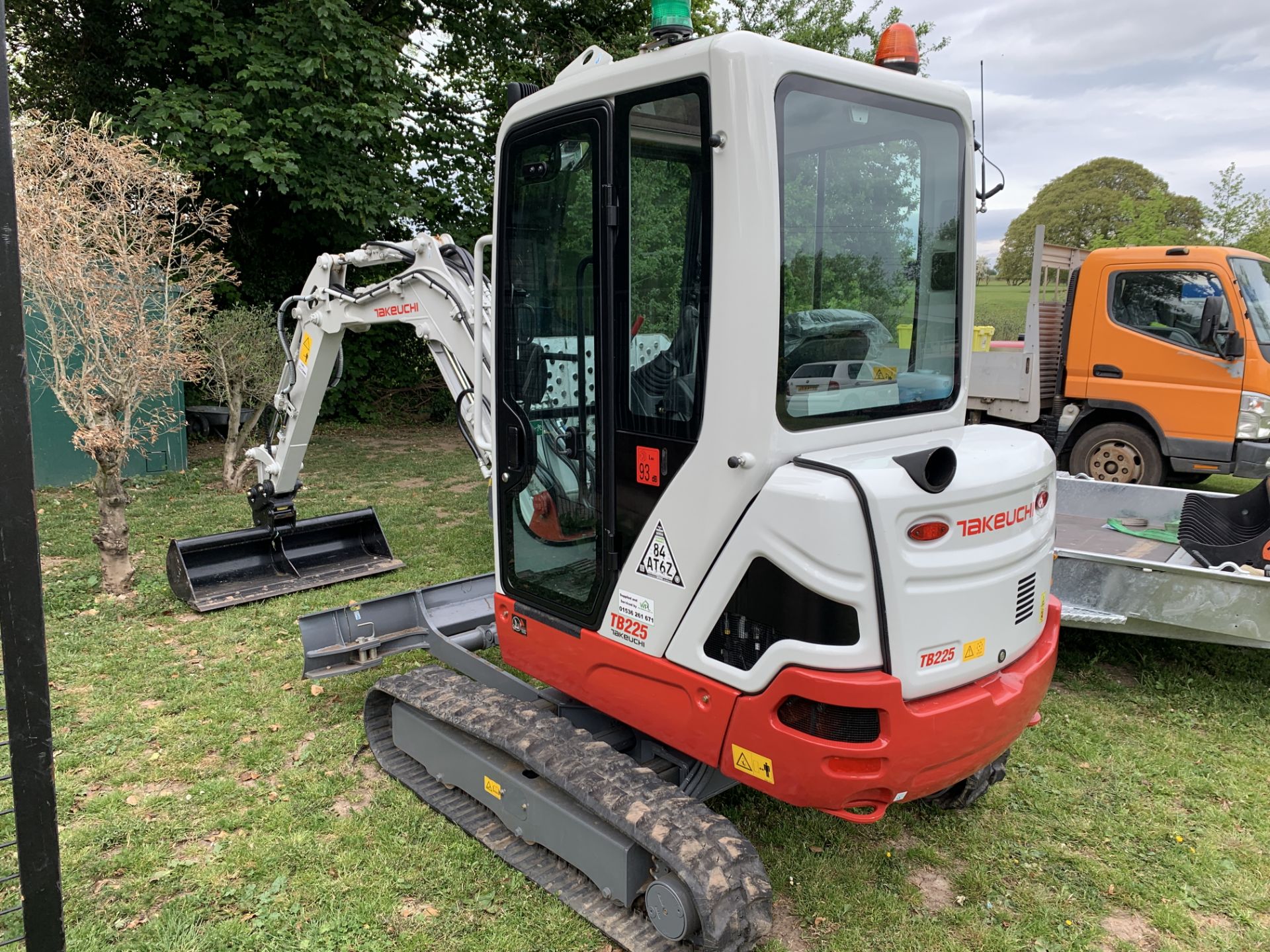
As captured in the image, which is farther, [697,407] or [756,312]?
[697,407]

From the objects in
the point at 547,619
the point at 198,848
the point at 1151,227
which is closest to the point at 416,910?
the point at 198,848

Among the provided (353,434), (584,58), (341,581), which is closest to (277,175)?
(353,434)

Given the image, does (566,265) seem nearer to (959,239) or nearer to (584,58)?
(584,58)

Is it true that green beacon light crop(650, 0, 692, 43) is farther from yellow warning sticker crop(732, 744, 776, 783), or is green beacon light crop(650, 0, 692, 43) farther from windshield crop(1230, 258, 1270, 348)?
windshield crop(1230, 258, 1270, 348)

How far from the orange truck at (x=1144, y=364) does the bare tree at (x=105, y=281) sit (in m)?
8.72

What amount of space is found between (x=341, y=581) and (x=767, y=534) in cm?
485

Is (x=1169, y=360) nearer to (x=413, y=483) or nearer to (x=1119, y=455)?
(x=1119, y=455)

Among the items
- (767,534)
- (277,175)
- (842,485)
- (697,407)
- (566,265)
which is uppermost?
(277,175)

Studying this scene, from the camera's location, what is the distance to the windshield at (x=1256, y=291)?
27.8ft

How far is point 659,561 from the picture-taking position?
117 inches

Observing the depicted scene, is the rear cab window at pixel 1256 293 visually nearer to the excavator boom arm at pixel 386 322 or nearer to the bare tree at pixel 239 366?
the excavator boom arm at pixel 386 322

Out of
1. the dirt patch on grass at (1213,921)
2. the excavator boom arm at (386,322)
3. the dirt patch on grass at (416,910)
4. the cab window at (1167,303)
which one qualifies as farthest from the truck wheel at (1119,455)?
the dirt patch on grass at (416,910)

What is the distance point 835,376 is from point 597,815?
68.3 inches

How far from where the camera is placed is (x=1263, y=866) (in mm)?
3525
